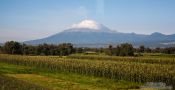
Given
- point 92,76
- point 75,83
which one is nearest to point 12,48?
point 92,76

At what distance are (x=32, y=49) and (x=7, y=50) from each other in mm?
12357

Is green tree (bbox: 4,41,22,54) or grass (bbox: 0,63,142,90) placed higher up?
green tree (bbox: 4,41,22,54)

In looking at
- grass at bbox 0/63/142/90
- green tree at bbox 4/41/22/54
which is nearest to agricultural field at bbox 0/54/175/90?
grass at bbox 0/63/142/90

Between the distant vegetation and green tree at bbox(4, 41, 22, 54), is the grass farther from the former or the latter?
green tree at bbox(4, 41, 22, 54)

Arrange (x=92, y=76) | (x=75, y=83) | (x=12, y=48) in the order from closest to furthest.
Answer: (x=75, y=83)
(x=92, y=76)
(x=12, y=48)

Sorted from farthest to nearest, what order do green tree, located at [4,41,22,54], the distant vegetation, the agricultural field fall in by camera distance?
green tree, located at [4,41,22,54]
the distant vegetation
the agricultural field

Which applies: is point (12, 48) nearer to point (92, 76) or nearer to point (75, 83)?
point (92, 76)

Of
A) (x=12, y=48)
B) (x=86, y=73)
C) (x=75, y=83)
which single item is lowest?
(x=75, y=83)

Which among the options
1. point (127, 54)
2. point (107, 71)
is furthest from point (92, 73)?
point (127, 54)

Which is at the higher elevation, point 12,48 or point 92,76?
point 12,48

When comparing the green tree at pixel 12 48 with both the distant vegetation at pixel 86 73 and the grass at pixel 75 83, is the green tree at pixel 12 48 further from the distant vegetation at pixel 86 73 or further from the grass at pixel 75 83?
the grass at pixel 75 83

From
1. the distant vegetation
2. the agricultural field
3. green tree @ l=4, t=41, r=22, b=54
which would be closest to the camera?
the agricultural field

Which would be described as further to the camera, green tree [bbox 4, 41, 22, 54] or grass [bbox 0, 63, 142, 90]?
green tree [bbox 4, 41, 22, 54]

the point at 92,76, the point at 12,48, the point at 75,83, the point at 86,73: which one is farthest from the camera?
the point at 12,48
